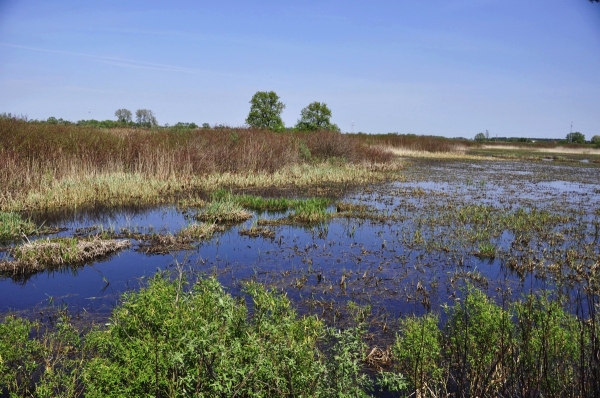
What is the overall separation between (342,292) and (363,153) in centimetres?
2228

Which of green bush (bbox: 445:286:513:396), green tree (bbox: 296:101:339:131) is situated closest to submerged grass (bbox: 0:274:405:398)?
green bush (bbox: 445:286:513:396)

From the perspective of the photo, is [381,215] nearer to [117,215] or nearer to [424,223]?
[424,223]

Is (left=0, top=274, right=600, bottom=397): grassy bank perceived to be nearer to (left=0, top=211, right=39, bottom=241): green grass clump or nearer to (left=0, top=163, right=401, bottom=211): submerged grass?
(left=0, top=211, right=39, bottom=241): green grass clump

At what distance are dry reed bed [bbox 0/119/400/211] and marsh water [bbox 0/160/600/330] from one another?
176 centimetres

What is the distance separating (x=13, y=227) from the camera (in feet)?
33.3

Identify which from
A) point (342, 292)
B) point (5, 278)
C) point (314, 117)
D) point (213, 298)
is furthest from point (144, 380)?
point (314, 117)

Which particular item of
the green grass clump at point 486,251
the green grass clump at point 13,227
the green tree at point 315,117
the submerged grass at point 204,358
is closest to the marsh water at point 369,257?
the green grass clump at point 486,251

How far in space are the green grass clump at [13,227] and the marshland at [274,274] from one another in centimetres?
5

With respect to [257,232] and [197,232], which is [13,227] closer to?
[197,232]

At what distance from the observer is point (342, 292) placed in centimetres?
726

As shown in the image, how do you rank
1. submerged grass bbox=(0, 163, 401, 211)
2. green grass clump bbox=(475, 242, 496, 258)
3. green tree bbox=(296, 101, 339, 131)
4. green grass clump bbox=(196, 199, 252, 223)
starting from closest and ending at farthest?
green grass clump bbox=(475, 242, 496, 258) → green grass clump bbox=(196, 199, 252, 223) → submerged grass bbox=(0, 163, 401, 211) → green tree bbox=(296, 101, 339, 131)

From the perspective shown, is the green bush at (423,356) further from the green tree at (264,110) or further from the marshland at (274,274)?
the green tree at (264,110)

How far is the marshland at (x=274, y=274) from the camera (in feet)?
11.3

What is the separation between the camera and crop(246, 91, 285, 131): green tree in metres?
42.8
